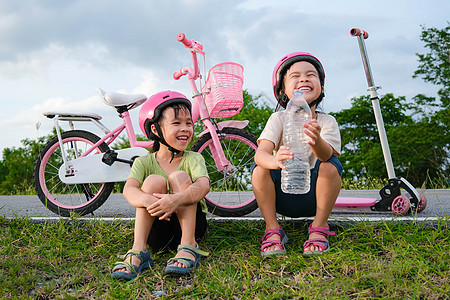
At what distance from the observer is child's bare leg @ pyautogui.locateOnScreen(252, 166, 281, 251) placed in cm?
317

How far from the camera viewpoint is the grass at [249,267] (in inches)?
104

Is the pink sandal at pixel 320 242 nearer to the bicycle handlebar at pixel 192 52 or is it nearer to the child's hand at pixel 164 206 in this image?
the child's hand at pixel 164 206

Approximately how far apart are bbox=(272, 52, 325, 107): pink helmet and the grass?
1.12 m

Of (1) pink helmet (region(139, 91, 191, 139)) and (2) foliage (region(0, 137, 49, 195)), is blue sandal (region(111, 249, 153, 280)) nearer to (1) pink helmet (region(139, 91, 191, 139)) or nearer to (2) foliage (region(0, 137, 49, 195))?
(1) pink helmet (region(139, 91, 191, 139))

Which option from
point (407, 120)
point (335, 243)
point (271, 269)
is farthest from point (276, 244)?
point (407, 120)

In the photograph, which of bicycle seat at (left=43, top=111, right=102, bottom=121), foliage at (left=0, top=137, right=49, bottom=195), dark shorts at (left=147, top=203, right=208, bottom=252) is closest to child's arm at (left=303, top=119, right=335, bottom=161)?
dark shorts at (left=147, top=203, right=208, bottom=252)

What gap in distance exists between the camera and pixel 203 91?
454cm

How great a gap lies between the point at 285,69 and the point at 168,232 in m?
1.52

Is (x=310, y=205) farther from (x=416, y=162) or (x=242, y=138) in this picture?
(x=416, y=162)

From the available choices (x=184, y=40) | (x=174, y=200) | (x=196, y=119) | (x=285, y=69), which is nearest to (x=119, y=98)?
(x=196, y=119)

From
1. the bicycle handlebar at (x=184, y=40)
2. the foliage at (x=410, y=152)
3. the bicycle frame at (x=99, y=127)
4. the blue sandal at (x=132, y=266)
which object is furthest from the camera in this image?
the foliage at (x=410, y=152)

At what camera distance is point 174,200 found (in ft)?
9.57

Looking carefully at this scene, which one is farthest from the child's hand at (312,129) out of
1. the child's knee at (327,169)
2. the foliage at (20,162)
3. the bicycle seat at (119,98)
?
the foliage at (20,162)

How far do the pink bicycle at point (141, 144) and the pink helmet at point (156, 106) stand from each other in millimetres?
1035
